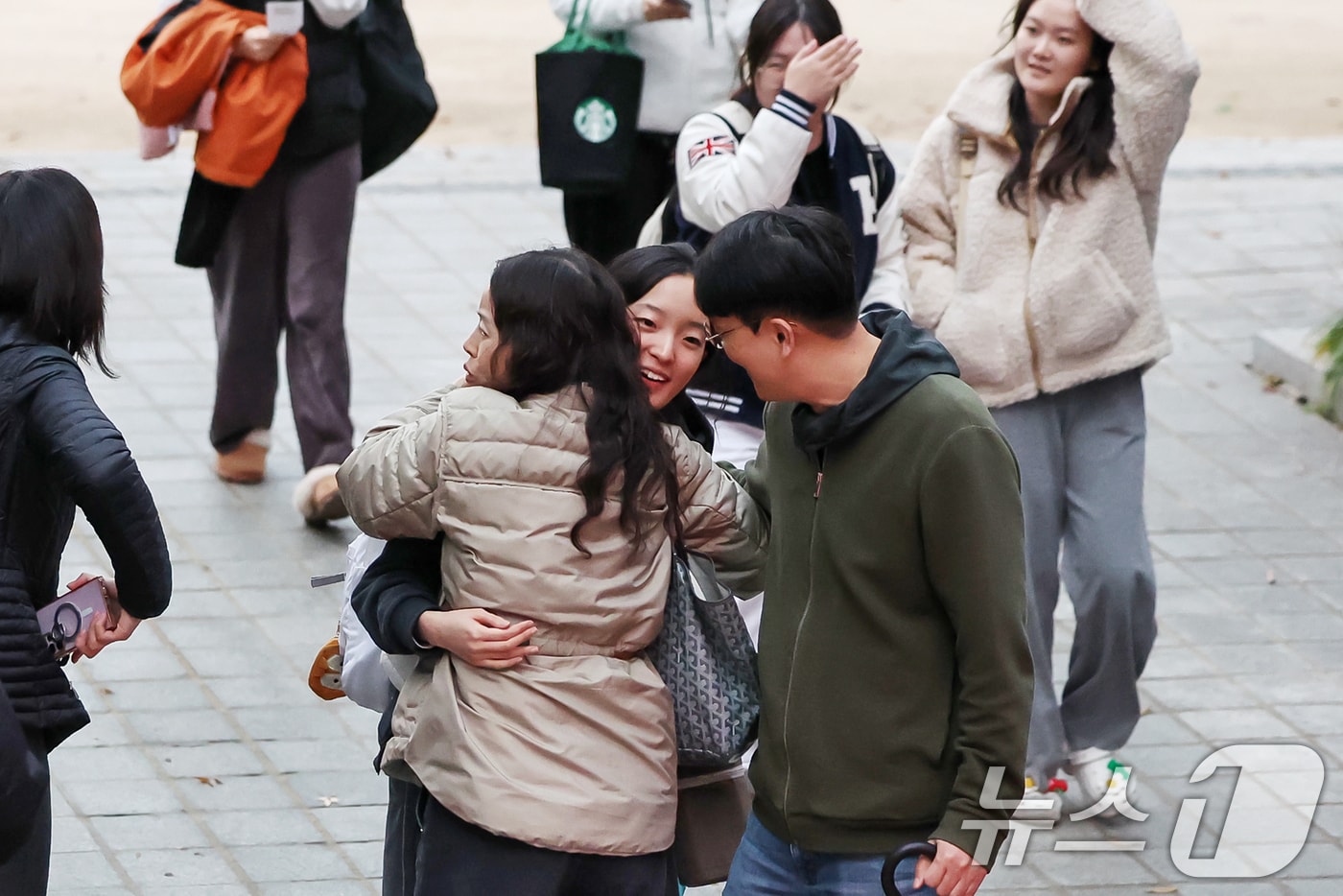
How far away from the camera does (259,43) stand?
20.5ft

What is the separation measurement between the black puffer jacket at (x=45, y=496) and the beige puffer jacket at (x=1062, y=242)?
7.12ft

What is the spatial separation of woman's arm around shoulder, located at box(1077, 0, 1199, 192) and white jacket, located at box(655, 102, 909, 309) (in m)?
0.60

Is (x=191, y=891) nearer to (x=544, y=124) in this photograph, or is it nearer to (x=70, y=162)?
(x=544, y=124)

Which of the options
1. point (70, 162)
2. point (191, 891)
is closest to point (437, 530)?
point (191, 891)

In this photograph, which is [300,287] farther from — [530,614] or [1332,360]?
[1332,360]

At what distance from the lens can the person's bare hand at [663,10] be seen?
5969 millimetres

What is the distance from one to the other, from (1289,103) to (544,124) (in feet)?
31.0

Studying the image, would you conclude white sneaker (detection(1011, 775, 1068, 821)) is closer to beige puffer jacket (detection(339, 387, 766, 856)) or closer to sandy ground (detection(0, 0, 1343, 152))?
beige puffer jacket (detection(339, 387, 766, 856))

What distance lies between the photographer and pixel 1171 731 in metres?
5.45

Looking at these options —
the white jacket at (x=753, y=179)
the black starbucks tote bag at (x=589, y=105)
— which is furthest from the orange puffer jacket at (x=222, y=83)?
the white jacket at (x=753, y=179)

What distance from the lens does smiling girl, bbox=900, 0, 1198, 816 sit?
15.1 feet

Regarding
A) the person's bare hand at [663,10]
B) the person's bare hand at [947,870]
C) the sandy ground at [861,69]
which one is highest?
the person's bare hand at [663,10]

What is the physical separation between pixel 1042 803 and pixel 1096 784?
0.16 meters

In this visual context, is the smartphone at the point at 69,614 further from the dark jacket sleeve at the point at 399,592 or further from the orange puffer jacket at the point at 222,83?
the orange puffer jacket at the point at 222,83
